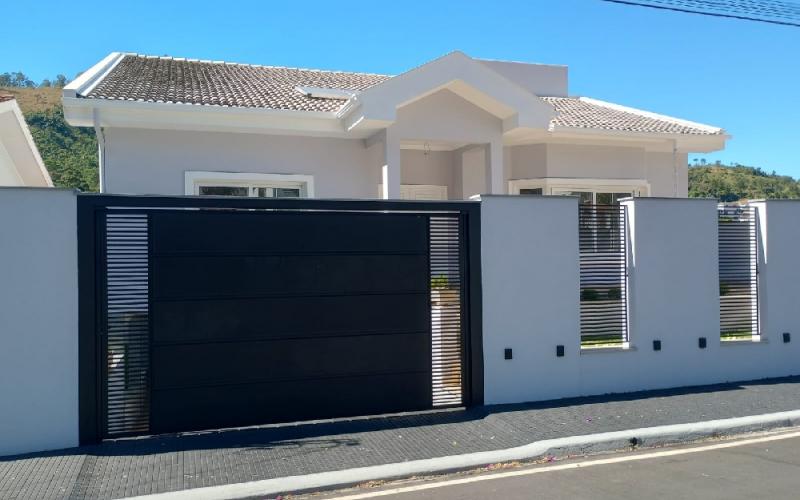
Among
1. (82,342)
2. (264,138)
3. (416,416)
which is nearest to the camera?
(82,342)

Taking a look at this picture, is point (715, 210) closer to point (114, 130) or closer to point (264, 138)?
point (264, 138)

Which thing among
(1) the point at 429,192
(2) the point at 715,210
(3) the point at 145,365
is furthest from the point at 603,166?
(3) the point at 145,365

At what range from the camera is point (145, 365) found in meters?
7.25

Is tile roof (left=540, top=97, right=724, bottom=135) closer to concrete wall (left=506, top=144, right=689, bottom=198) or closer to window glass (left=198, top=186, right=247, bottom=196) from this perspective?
concrete wall (left=506, top=144, right=689, bottom=198)

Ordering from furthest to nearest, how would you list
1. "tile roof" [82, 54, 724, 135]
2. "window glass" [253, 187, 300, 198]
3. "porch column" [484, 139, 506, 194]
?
"porch column" [484, 139, 506, 194]
"window glass" [253, 187, 300, 198]
"tile roof" [82, 54, 724, 135]

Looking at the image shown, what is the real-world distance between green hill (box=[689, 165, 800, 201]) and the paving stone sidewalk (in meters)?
36.3

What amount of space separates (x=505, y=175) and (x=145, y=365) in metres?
9.73

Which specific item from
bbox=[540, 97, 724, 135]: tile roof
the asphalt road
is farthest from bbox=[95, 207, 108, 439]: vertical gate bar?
bbox=[540, 97, 724, 135]: tile roof

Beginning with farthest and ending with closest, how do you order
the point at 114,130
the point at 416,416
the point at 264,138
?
the point at 264,138 → the point at 114,130 → the point at 416,416

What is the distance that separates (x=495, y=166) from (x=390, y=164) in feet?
7.21

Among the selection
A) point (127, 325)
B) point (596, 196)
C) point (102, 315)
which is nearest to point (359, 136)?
point (596, 196)

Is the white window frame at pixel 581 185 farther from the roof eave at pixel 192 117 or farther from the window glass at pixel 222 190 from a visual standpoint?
the window glass at pixel 222 190

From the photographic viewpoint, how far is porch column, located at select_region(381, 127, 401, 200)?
1256 centimetres

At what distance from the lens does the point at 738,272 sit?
1020 cm
